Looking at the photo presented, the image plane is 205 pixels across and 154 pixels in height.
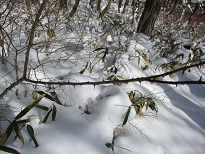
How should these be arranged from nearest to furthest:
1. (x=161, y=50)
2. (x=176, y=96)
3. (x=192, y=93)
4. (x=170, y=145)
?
(x=170, y=145) < (x=176, y=96) < (x=192, y=93) < (x=161, y=50)

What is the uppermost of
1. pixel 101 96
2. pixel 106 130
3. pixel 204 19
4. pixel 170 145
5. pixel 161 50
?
pixel 204 19

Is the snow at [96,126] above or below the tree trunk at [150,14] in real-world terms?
below

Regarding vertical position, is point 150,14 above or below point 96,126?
above

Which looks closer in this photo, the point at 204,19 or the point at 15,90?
the point at 15,90

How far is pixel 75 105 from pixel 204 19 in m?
9.79

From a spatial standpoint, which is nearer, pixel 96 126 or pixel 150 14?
pixel 96 126

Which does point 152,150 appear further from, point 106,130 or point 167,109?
point 167,109

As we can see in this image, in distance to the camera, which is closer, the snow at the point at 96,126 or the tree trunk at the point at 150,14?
the snow at the point at 96,126

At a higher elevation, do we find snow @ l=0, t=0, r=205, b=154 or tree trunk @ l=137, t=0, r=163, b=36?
tree trunk @ l=137, t=0, r=163, b=36

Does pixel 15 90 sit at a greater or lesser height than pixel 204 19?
lesser

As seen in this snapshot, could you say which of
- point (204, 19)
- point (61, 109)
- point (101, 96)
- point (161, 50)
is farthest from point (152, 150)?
point (204, 19)

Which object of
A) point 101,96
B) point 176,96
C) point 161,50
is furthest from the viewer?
point 161,50

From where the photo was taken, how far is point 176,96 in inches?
56.4

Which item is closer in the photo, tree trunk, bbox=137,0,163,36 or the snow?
the snow
